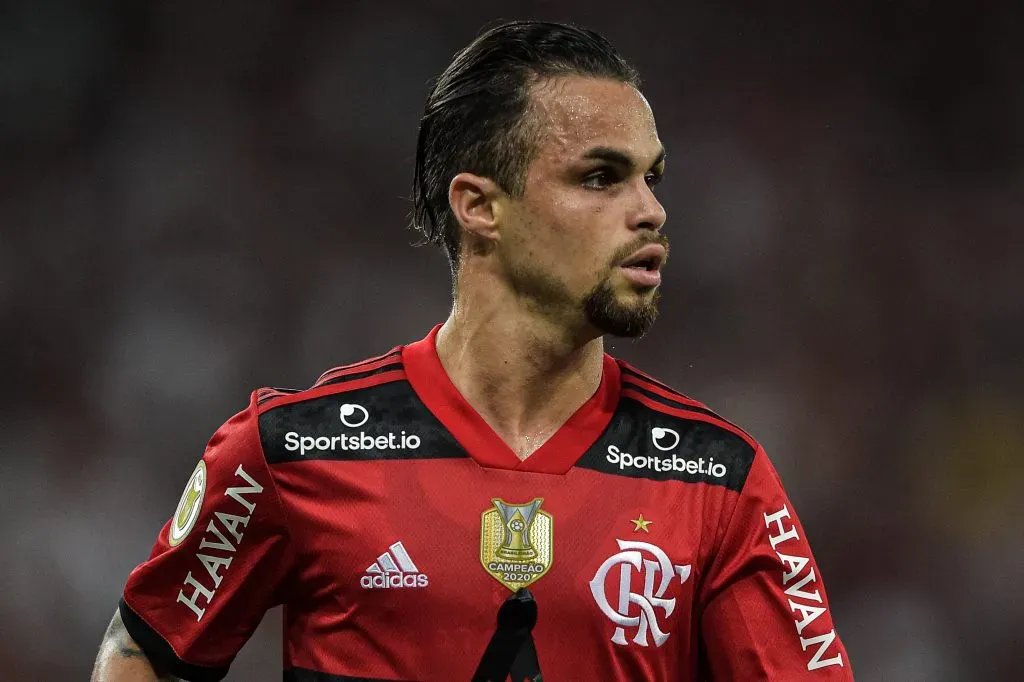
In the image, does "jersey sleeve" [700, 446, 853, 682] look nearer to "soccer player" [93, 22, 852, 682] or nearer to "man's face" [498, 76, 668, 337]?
"soccer player" [93, 22, 852, 682]

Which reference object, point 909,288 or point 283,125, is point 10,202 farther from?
point 909,288

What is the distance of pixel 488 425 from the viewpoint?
232 centimetres

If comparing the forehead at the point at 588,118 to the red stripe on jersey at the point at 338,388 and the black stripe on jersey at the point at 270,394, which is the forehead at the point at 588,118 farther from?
the black stripe on jersey at the point at 270,394

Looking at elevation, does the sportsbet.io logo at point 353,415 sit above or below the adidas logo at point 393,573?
above

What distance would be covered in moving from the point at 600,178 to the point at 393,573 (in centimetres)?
78

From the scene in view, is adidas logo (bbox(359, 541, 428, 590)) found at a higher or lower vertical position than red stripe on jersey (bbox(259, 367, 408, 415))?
lower

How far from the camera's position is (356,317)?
17.9ft

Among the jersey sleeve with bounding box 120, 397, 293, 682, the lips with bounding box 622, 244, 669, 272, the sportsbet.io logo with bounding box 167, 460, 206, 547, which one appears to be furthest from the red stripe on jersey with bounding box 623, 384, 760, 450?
the sportsbet.io logo with bounding box 167, 460, 206, 547

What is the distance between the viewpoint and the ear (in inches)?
92.1

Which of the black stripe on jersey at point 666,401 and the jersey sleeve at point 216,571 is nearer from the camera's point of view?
the jersey sleeve at point 216,571

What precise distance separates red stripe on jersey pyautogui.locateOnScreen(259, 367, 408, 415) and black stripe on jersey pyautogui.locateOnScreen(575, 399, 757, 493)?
1.30 ft

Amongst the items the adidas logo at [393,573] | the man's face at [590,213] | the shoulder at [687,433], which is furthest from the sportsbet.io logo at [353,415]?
the shoulder at [687,433]

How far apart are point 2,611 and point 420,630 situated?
125 inches

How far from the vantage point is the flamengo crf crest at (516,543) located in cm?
218
